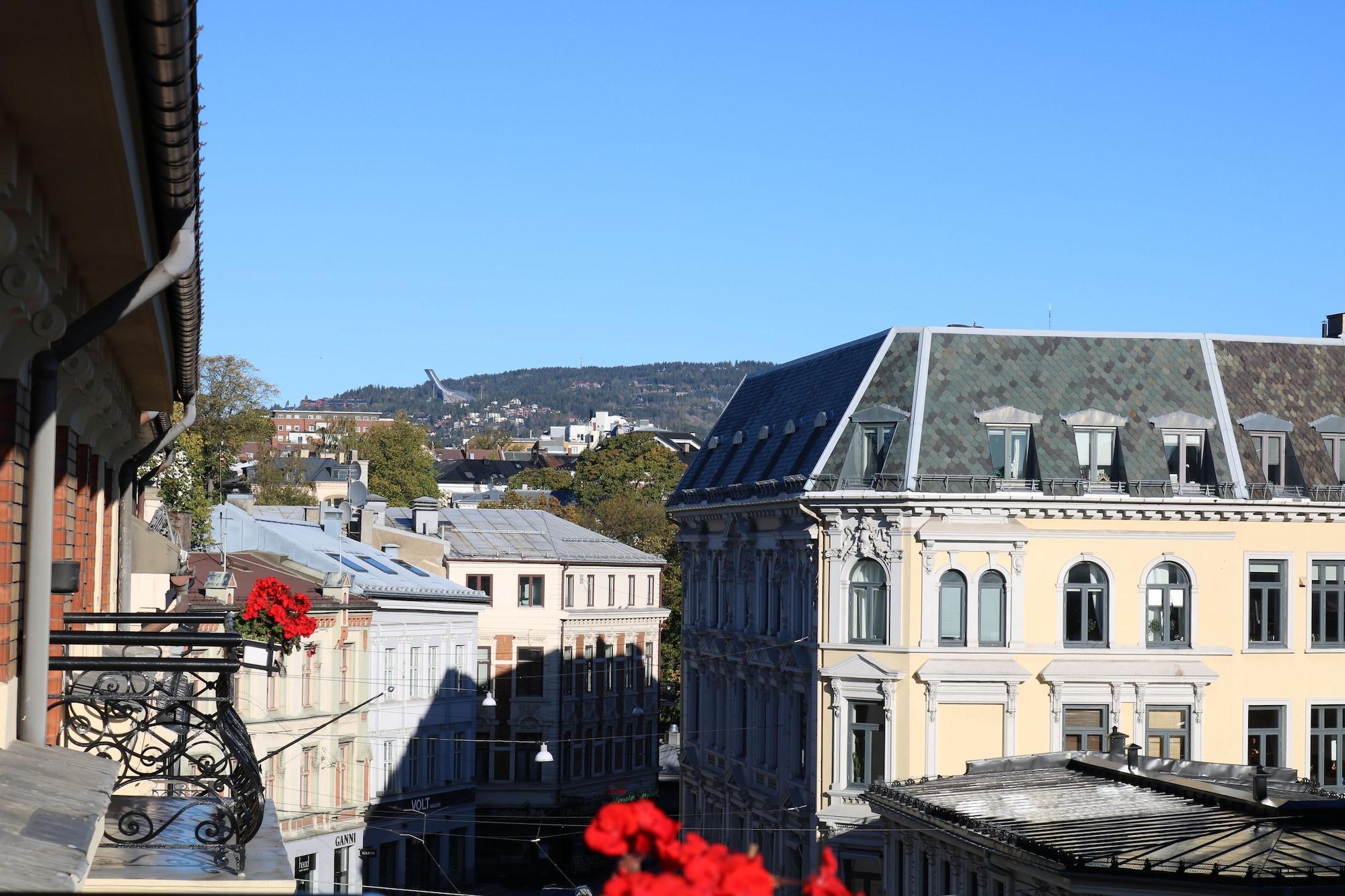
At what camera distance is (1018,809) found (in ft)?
89.9

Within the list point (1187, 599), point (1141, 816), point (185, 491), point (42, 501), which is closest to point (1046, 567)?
point (1187, 599)

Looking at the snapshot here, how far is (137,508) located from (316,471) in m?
135

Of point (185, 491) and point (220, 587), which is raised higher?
point (185, 491)

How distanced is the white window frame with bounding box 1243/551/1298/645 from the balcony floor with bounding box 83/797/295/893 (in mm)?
34951

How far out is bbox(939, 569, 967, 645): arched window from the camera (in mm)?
41000

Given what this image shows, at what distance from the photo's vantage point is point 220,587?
30719 millimetres

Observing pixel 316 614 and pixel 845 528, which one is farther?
pixel 316 614

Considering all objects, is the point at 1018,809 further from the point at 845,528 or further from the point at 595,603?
the point at 595,603

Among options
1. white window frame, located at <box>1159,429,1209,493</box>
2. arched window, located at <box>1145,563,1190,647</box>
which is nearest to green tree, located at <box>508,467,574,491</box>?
white window frame, located at <box>1159,429,1209,493</box>

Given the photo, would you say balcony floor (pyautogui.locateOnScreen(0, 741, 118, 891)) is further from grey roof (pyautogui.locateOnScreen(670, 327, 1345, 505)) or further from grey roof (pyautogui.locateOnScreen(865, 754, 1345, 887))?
grey roof (pyautogui.locateOnScreen(670, 327, 1345, 505))

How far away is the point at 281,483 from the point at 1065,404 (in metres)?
76.5

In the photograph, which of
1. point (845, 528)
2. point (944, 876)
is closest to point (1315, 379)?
point (845, 528)

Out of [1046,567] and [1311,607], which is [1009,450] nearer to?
[1046,567]

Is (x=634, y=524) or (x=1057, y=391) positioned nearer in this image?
(x=1057, y=391)
